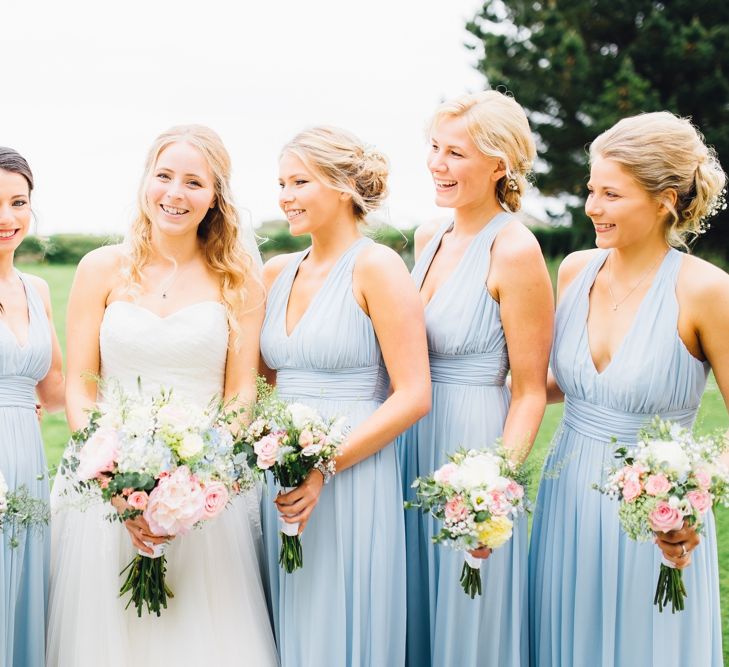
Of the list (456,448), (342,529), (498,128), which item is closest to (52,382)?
(342,529)

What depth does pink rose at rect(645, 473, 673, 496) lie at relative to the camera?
12.8 feet

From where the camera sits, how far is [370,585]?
463 centimetres

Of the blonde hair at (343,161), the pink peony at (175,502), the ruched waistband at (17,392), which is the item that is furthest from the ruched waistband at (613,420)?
the ruched waistband at (17,392)

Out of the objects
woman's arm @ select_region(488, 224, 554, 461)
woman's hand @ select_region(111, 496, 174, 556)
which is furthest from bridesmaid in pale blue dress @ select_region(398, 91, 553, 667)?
woman's hand @ select_region(111, 496, 174, 556)

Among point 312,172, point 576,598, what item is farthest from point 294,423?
point 576,598

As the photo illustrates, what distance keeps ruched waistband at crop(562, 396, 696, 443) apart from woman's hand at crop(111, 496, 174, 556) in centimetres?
202

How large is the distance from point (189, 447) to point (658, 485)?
1.92 metres

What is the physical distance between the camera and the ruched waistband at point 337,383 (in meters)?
4.75

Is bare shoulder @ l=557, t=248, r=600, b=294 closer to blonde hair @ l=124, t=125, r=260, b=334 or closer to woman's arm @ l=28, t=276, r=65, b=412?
blonde hair @ l=124, t=125, r=260, b=334

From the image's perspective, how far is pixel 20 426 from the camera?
4820 mm

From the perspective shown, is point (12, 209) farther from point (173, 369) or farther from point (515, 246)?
point (515, 246)

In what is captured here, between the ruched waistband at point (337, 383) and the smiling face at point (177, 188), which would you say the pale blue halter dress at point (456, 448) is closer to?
the ruched waistband at point (337, 383)

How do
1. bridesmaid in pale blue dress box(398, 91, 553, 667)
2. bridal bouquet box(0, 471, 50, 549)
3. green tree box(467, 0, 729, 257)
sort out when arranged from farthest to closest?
green tree box(467, 0, 729, 257) → bridesmaid in pale blue dress box(398, 91, 553, 667) → bridal bouquet box(0, 471, 50, 549)

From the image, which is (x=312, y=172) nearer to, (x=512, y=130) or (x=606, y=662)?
(x=512, y=130)
